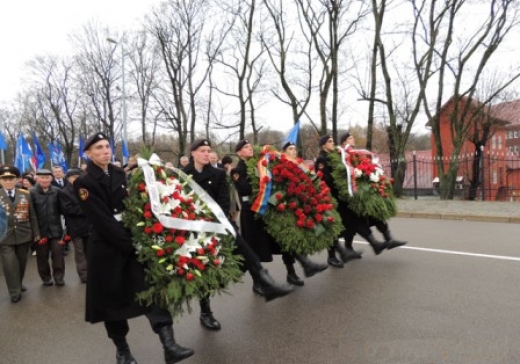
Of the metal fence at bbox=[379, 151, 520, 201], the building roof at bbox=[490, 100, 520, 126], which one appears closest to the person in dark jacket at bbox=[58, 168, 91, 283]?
the metal fence at bbox=[379, 151, 520, 201]

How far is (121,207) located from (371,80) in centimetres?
1905

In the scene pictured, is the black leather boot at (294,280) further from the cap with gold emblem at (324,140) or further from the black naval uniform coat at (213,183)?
the cap with gold emblem at (324,140)

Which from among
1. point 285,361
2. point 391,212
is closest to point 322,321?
point 285,361

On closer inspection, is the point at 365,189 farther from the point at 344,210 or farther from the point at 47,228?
the point at 47,228

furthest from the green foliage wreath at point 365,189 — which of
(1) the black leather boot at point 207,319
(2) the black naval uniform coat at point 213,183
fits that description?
(1) the black leather boot at point 207,319

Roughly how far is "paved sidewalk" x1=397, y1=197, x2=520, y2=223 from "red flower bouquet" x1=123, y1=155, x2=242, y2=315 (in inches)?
372

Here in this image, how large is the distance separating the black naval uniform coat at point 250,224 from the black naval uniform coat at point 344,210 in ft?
5.38

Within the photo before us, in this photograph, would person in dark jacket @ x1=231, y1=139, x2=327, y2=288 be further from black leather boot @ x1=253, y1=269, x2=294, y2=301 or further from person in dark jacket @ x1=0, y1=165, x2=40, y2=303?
person in dark jacket @ x1=0, y1=165, x2=40, y2=303

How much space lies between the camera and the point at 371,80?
20891mm

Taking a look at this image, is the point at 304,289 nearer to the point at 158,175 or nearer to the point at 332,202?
the point at 332,202

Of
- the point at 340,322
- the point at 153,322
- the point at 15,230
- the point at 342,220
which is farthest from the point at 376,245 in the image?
the point at 15,230

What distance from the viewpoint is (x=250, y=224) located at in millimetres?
5422

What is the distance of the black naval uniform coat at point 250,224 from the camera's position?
17.6 feet

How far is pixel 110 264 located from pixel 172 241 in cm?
51
